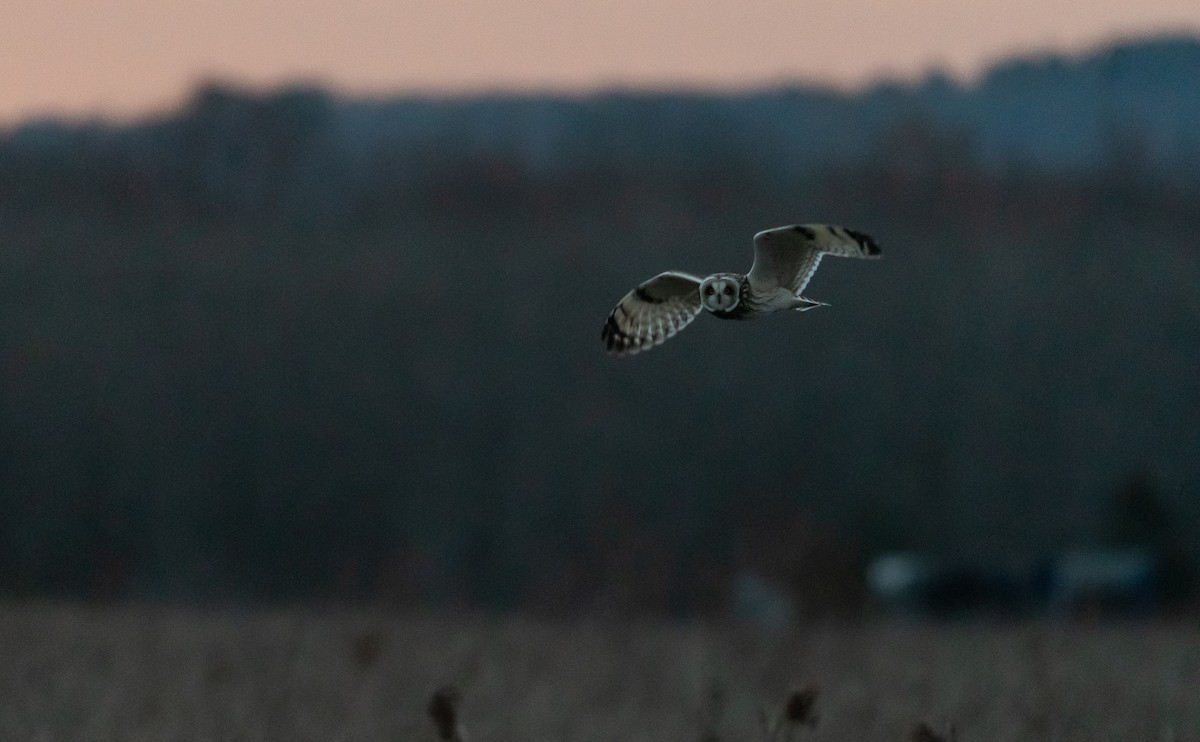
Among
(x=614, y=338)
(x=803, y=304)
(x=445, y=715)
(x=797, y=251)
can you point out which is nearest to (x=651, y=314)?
(x=614, y=338)

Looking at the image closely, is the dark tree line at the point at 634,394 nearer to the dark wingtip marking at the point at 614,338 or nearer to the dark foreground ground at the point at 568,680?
the dark foreground ground at the point at 568,680

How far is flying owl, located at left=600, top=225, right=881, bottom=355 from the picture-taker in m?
2.62

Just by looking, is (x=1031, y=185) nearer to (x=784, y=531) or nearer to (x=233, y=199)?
(x=784, y=531)

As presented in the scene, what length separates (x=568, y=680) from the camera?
10.1m

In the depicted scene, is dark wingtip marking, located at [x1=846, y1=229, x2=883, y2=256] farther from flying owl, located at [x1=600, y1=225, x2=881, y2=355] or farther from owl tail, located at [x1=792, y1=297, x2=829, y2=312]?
owl tail, located at [x1=792, y1=297, x2=829, y2=312]

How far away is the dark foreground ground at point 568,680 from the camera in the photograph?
7910 millimetres

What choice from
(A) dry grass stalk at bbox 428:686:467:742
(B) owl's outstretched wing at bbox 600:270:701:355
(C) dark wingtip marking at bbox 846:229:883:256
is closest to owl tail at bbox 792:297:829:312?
(C) dark wingtip marking at bbox 846:229:883:256

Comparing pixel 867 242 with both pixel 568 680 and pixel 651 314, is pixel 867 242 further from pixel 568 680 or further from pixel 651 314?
pixel 568 680

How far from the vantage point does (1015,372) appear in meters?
35.4

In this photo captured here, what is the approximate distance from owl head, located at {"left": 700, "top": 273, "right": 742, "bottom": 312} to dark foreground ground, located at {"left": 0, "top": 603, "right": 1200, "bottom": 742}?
3.43 m

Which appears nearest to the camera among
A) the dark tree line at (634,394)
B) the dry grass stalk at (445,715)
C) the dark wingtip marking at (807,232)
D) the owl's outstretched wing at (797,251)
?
the owl's outstretched wing at (797,251)

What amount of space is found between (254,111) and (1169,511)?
37.3m

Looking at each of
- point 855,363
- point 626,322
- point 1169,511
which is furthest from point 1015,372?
point 626,322

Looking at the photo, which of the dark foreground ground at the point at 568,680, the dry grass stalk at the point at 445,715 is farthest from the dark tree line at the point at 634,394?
the dry grass stalk at the point at 445,715
